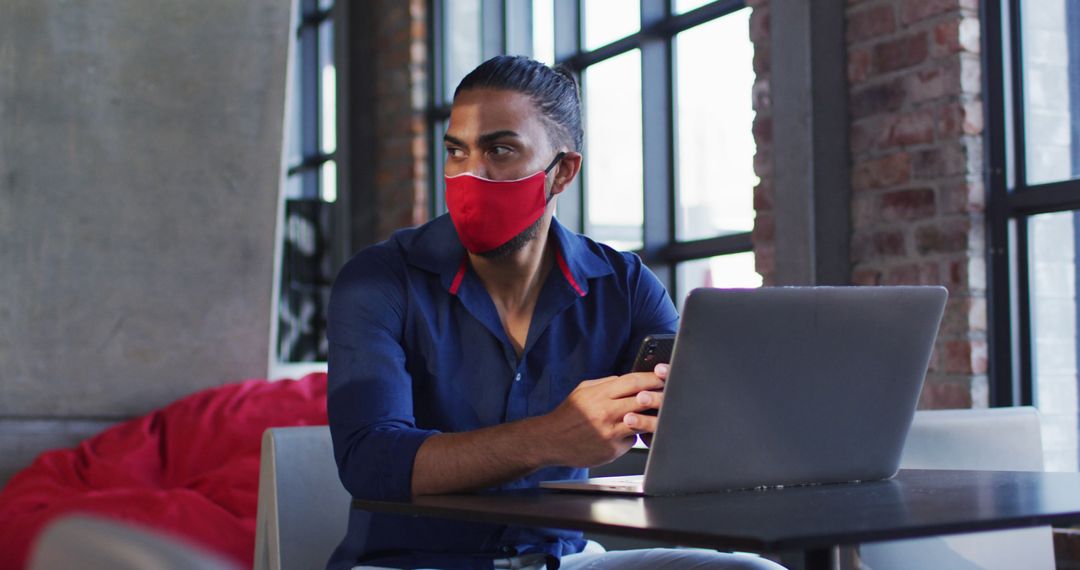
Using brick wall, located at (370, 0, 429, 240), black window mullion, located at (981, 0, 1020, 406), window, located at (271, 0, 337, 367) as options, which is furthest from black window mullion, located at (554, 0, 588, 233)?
black window mullion, located at (981, 0, 1020, 406)

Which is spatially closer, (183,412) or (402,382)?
(402,382)

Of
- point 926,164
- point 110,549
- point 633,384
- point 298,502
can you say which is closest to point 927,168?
point 926,164

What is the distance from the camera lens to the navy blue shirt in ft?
5.12

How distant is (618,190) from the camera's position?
4668mm

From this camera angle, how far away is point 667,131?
173 inches

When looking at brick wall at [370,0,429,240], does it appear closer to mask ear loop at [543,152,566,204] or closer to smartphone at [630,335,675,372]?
mask ear loop at [543,152,566,204]

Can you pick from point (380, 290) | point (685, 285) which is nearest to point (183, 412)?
point (685, 285)

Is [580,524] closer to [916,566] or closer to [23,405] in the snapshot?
[916,566]

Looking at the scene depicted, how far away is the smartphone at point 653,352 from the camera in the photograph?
1354mm

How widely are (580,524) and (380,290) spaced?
681 millimetres

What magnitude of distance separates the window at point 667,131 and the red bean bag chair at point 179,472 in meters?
1.37

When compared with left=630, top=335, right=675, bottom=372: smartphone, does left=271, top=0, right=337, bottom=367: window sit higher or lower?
higher

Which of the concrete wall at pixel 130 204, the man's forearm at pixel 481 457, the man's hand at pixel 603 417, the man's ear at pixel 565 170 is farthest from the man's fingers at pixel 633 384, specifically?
the concrete wall at pixel 130 204

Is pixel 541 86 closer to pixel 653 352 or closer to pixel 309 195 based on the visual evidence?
pixel 653 352
